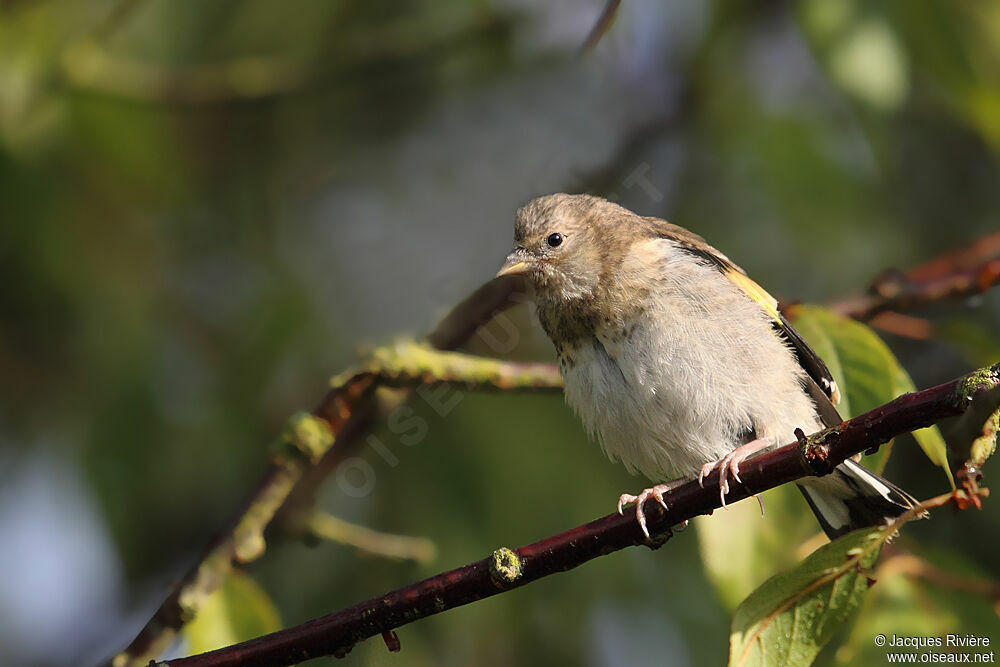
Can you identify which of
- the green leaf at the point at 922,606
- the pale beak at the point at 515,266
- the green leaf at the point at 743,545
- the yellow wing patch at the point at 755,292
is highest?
the pale beak at the point at 515,266

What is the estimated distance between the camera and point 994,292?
601 centimetres

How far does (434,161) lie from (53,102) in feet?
6.77

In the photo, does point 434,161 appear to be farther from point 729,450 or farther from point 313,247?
point 729,450

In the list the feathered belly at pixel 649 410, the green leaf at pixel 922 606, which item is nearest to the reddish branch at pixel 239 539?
the feathered belly at pixel 649 410

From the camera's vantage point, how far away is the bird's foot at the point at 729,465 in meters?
2.49

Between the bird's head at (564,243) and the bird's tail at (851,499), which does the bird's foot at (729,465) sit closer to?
the bird's tail at (851,499)

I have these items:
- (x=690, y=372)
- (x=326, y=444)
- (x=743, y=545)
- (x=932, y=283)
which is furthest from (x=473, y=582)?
(x=932, y=283)

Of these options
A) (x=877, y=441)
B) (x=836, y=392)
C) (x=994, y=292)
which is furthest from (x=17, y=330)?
(x=994, y=292)

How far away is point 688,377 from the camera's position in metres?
3.59

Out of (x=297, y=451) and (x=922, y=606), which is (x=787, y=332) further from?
(x=297, y=451)

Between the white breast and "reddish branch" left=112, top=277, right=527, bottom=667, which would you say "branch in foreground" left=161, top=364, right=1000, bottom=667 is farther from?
the white breast

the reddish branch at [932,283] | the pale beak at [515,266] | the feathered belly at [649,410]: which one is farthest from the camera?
the pale beak at [515,266]

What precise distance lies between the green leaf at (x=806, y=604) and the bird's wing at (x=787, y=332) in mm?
861

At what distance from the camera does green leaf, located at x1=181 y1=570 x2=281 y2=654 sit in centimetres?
335
